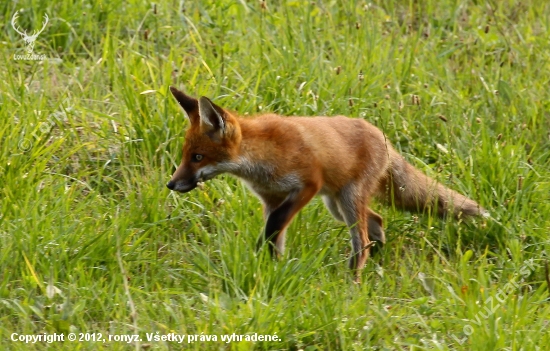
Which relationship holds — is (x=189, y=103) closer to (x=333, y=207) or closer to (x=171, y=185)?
(x=171, y=185)

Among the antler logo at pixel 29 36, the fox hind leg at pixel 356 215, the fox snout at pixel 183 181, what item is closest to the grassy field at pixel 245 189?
the antler logo at pixel 29 36

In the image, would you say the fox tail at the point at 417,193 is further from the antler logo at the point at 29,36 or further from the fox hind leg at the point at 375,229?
the antler logo at the point at 29,36

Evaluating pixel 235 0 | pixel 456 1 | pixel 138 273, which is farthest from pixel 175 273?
pixel 456 1

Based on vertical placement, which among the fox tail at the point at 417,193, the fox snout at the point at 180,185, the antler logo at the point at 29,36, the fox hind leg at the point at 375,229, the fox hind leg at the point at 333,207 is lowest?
the fox hind leg at the point at 375,229

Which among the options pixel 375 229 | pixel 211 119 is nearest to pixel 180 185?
pixel 211 119

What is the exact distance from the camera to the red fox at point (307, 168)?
5773 millimetres

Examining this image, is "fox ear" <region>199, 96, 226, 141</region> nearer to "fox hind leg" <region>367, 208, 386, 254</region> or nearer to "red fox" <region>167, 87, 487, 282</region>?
"red fox" <region>167, 87, 487, 282</region>

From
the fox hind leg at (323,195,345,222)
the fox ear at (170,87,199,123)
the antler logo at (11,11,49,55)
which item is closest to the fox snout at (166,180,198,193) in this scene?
the fox ear at (170,87,199,123)

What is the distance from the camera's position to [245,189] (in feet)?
21.0

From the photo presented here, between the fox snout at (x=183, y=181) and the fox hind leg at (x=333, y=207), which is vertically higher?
the fox snout at (x=183, y=181)

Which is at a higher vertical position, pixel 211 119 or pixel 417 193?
pixel 211 119

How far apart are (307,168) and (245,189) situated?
0.69m

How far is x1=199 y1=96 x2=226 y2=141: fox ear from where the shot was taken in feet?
18.5

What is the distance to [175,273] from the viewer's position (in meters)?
5.51
